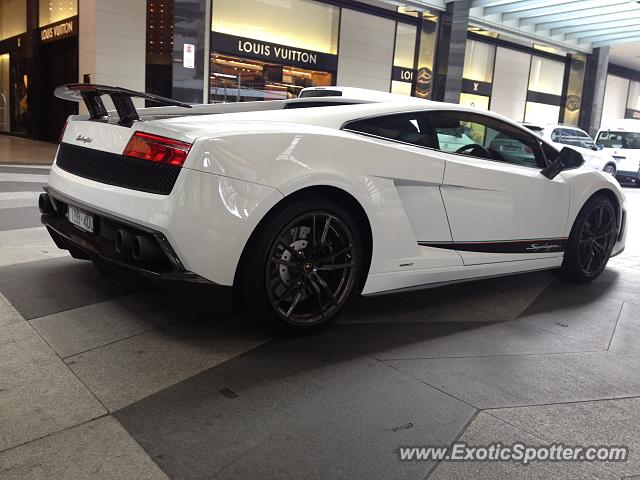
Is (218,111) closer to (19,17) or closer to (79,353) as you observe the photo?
(79,353)

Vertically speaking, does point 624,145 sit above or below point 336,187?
above

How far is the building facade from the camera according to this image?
14.5 metres

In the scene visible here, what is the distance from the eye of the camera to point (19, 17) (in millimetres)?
20688

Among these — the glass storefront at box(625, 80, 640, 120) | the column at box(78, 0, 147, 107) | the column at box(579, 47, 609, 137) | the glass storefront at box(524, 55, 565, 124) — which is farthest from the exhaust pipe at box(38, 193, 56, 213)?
the glass storefront at box(625, 80, 640, 120)

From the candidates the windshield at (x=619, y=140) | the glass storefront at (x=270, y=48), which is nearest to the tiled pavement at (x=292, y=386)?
the glass storefront at (x=270, y=48)

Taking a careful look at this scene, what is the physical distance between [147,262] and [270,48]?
1556 cm

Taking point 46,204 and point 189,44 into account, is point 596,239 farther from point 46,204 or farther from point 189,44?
point 189,44

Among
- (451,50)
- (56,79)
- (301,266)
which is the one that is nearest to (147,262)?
(301,266)

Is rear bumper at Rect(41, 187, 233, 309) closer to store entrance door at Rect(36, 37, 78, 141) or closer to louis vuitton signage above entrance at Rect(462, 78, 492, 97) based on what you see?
store entrance door at Rect(36, 37, 78, 141)

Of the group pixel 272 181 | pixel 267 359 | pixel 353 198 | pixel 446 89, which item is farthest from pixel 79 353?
pixel 446 89

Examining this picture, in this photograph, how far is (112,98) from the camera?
2.99m

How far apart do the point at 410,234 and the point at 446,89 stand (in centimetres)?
1762

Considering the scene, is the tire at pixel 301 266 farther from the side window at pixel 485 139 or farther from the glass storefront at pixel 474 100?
the glass storefront at pixel 474 100

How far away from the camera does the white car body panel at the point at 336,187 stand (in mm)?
2672
